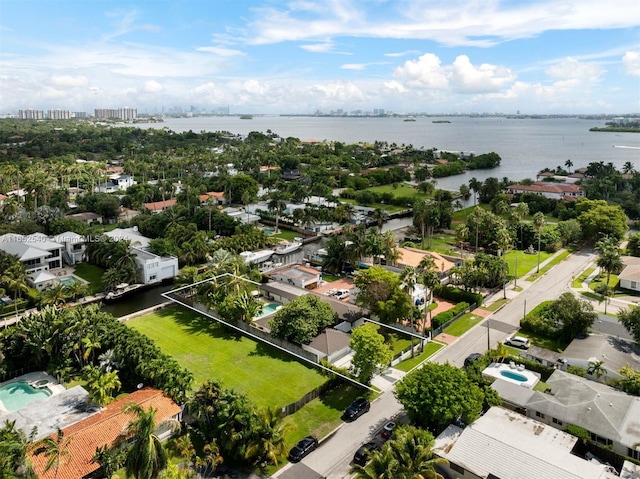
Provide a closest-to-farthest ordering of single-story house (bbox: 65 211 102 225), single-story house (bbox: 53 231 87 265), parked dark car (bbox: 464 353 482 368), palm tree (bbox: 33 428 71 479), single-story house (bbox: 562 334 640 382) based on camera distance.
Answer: palm tree (bbox: 33 428 71 479), single-story house (bbox: 562 334 640 382), parked dark car (bbox: 464 353 482 368), single-story house (bbox: 53 231 87 265), single-story house (bbox: 65 211 102 225)

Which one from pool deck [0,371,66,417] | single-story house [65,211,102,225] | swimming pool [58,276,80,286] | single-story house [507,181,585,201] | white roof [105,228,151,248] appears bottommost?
pool deck [0,371,66,417]

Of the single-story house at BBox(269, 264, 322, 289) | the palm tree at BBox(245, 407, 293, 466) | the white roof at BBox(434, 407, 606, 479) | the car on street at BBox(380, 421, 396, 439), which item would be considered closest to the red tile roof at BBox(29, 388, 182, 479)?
the palm tree at BBox(245, 407, 293, 466)

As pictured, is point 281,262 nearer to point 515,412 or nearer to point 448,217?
point 448,217

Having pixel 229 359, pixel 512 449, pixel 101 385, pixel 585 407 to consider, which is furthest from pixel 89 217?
pixel 585 407

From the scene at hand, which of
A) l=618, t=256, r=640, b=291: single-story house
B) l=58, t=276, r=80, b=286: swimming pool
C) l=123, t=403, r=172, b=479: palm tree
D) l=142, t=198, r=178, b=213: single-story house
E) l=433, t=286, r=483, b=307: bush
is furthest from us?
l=142, t=198, r=178, b=213: single-story house

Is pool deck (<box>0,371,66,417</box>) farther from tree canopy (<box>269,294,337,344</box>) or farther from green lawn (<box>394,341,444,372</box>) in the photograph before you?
green lawn (<box>394,341,444,372</box>)

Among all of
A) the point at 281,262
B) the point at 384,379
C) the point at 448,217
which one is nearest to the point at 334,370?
the point at 384,379

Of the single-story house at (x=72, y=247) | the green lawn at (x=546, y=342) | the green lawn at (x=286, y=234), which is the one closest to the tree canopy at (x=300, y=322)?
the green lawn at (x=546, y=342)
